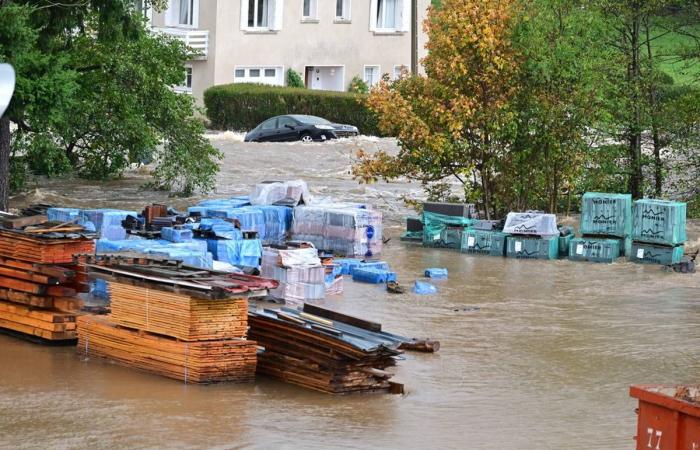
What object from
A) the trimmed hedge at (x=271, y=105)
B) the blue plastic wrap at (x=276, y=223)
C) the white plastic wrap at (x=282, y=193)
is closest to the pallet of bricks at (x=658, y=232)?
the white plastic wrap at (x=282, y=193)

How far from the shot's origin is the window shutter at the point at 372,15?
59.4m

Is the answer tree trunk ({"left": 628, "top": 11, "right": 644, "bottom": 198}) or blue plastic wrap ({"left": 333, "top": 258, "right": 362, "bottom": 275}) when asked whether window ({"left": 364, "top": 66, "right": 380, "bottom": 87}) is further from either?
blue plastic wrap ({"left": 333, "top": 258, "right": 362, "bottom": 275})

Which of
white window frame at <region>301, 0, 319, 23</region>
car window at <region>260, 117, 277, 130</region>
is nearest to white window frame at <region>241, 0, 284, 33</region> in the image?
white window frame at <region>301, 0, 319, 23</region>

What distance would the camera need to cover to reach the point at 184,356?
15969 mm

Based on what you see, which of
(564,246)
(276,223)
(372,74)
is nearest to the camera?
(276,223)

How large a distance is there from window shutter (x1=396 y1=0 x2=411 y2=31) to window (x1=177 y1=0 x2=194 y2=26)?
11.0 meters

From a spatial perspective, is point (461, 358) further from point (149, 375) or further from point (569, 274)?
point (569, 274)

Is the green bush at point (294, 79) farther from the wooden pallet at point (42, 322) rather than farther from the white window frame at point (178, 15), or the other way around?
the wooden pallet at point (42, 322)

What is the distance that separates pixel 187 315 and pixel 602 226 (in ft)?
Answer: 47.2

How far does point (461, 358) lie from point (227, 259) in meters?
6.35

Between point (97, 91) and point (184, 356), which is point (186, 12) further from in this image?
point (184, 356)

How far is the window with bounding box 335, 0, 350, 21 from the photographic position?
193 ft

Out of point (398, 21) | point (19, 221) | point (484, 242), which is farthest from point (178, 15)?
point (19, 221)

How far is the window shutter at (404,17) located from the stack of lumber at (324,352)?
4547 centimetres
